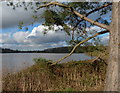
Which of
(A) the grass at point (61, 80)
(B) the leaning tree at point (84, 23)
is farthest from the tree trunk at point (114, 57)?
(A) the grass at point (61, 80)

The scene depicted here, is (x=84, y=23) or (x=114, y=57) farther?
(x=84, y=23)

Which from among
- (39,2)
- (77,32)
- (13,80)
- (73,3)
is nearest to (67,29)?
(77,32)

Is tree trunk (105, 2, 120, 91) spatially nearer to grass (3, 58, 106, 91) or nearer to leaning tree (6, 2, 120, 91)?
leaning tree (6, 2, 120, 91)

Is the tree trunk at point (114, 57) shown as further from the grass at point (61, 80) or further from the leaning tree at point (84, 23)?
the grass at point (61, 80)

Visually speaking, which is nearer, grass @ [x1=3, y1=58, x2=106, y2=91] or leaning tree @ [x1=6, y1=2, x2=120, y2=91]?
leaning tree @ [x1=6, y1=2, x2=120, y2=91]

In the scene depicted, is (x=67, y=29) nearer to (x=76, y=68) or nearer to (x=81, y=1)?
(x=81, y=1)

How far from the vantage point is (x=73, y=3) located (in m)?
3.99

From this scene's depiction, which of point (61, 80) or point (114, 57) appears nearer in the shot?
point (114, 57)

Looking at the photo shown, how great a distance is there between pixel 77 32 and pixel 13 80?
3.20 meters

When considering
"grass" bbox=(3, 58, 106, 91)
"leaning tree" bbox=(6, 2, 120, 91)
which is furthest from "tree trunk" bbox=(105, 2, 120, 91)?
"grass" bbox=(3, 58, 106, 91)

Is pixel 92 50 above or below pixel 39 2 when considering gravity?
below

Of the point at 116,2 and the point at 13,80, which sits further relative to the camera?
the point at 13,80

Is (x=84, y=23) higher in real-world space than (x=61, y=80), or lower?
higher

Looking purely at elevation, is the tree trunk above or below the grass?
above
